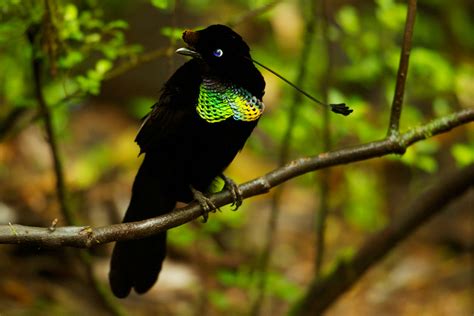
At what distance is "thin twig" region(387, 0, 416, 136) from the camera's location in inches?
107

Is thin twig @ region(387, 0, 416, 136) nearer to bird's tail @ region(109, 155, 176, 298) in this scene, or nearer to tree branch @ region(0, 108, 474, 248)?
tree branch @ region(0, 108, 474, 248)

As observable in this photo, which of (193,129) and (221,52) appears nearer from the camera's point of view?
(221,52)

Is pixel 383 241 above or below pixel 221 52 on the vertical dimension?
above

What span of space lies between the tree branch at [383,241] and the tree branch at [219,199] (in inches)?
22.2

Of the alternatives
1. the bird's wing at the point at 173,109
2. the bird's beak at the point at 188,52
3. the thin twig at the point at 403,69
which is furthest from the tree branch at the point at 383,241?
the bird's beak at the point at 188,52

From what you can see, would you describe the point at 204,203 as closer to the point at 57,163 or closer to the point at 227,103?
the point at 227,103

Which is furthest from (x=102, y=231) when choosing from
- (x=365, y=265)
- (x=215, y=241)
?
(x=215, y=241)

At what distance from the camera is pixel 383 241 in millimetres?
3523

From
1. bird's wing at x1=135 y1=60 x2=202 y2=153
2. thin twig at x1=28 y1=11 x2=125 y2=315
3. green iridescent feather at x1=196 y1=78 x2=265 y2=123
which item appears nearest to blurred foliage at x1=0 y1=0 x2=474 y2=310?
thin twig at x1=28 y1=11 x2=125 y2=315

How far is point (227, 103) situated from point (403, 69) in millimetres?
745

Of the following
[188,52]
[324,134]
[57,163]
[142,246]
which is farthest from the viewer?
[324,134]

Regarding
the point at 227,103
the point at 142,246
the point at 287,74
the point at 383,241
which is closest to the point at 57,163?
the point at 142,246

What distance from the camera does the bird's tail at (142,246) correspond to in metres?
2.78

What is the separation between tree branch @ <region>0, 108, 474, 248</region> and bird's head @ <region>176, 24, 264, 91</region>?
0.38 metres
